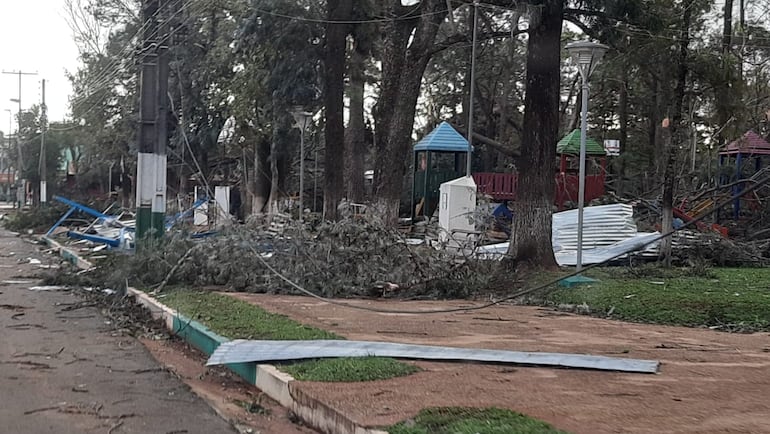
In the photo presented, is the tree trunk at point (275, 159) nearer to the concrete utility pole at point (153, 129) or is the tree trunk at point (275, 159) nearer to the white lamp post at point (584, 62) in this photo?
the concrete utility pole at point (153, 129)

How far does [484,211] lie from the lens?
1978 centimetres

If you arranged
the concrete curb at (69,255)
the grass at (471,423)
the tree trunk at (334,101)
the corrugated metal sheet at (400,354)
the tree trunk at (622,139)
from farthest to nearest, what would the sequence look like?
1. the tree trunk at (622,139)
2. the tree trunk at (334,101)
3. the concrete curb at (69,255)
4. the corrugated metal sheet at (400,354)
5. the grass at (471,423)

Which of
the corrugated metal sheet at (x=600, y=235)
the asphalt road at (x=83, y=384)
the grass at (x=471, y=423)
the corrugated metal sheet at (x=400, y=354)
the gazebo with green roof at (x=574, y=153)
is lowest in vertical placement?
the asphalt road at (x=83, y=384)

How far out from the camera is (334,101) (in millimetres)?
25078

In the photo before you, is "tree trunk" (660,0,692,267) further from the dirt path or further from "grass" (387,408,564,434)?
"grass" (387,408,564,434)

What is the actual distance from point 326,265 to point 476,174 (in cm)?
1725

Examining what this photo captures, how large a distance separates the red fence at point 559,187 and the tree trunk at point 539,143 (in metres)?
12.4

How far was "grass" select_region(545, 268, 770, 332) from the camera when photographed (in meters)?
12.4

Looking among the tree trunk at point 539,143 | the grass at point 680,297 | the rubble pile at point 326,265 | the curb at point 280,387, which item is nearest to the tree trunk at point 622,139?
the grass at point 680,297

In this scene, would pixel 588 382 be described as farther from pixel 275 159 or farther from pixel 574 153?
pixel 275 159

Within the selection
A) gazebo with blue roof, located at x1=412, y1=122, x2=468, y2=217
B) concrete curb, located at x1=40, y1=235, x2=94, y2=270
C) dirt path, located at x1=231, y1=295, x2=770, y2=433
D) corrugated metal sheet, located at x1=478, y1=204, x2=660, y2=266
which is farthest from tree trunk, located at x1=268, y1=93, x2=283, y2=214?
dirt path, located at x1=231, y1=295, x2=770, y2=433

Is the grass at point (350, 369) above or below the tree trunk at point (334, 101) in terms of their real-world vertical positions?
below

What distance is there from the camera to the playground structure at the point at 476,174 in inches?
1204

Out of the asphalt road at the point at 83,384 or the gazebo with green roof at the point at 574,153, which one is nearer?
the asphalt road at the point at 83,384
